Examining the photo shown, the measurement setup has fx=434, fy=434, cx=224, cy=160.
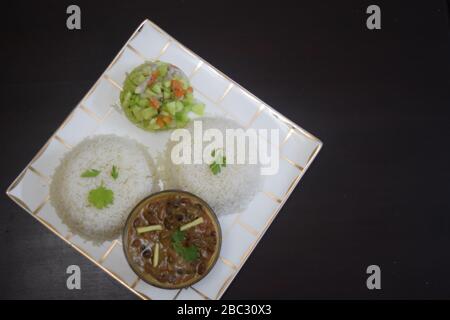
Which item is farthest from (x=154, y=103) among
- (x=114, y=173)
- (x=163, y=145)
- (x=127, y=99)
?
(x=114, y=173)

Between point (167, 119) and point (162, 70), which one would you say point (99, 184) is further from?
point (162, 70)

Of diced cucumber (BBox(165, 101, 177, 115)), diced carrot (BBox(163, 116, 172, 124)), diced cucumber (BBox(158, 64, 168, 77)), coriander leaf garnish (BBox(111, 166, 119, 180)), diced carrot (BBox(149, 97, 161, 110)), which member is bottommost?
coriander leaf garnish (BBox(111, 166, 119, 180))

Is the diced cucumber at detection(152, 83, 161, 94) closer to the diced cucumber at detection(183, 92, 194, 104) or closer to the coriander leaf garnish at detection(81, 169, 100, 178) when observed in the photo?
the diced cucumber at detection(183, 92, 194, 104)

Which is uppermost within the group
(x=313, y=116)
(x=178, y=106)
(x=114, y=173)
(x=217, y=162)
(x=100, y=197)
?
(x=313, y=116)

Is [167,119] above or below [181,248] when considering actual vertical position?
above

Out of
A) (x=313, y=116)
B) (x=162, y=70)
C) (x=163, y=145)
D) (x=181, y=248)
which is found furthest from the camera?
(x=313, y=116)

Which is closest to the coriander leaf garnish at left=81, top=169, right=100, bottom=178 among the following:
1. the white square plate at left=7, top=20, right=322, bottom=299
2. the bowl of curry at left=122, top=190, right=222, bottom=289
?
the white square plate at left=7, top=20, right=322, bottom=299

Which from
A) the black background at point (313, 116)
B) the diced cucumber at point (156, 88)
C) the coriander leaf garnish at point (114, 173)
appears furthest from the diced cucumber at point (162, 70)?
the coriander leaf garnish at point (114, 173)
